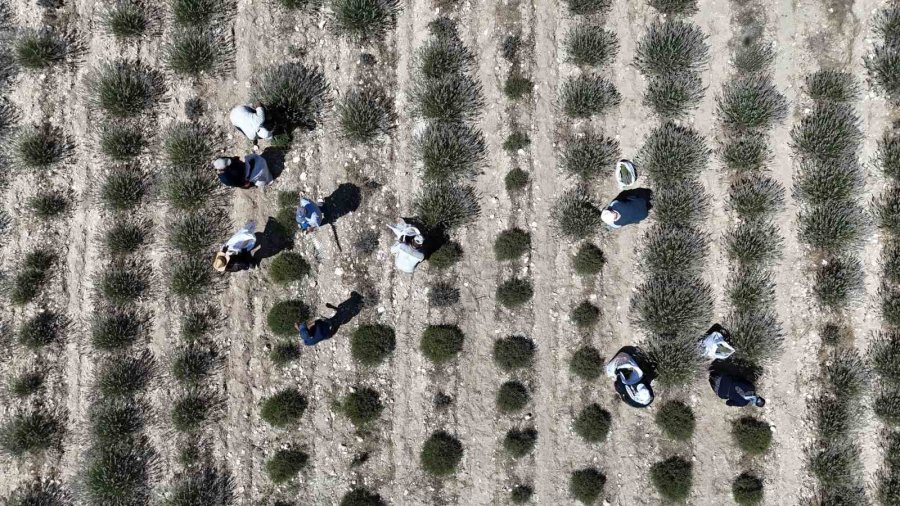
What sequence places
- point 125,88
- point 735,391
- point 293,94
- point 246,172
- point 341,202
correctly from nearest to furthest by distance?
1. point 246,172
2. point 735,391
3. point 125,88
4. point 293,94
5. point 341,202

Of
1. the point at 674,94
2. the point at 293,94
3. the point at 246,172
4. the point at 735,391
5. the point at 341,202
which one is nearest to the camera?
the point at 246,172

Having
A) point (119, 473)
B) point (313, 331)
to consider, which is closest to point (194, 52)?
point (313, 331)

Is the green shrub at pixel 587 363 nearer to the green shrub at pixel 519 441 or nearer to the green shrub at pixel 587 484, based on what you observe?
the green shrub at pixel 519 441

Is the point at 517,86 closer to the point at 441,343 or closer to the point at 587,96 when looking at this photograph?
the point at 587,96

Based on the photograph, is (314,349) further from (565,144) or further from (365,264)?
(565,144)

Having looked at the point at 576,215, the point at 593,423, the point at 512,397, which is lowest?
the point at 593,423

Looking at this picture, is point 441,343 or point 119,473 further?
point 441,343
